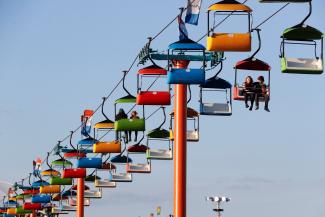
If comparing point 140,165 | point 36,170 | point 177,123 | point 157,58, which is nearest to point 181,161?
point 177,123

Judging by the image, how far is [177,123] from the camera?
33906 millimetres

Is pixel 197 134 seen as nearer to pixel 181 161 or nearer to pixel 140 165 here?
pixel 181 161

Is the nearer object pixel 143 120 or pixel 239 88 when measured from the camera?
pixel 239 88

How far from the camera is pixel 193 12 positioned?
1047 inches

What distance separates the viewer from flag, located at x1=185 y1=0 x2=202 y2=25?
26.5m

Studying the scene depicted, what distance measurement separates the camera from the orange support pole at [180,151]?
1299 inches

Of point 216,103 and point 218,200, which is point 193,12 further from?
point 218,200

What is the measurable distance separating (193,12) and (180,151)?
7898mm

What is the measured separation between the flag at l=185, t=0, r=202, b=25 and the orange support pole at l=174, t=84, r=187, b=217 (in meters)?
7.70

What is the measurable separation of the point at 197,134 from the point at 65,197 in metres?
28.3

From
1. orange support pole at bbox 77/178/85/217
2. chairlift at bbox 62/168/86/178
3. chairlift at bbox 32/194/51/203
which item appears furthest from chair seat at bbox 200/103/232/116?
chairlift at bbox 32/194/51/203

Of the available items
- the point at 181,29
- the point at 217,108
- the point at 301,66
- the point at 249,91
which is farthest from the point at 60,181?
the point at 301,66

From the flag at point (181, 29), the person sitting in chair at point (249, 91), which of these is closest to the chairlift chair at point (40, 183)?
the flag at point (181, 29)

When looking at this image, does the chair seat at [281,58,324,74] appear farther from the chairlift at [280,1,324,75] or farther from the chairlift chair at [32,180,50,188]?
the chairlift chair at [32,180,50,188]
